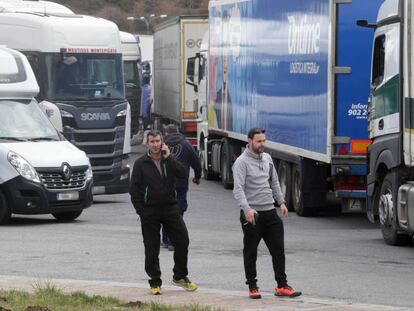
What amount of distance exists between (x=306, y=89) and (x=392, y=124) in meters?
4.31

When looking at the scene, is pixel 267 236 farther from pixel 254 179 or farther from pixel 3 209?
pixel 3 209

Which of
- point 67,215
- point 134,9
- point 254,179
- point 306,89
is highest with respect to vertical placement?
point 134,9

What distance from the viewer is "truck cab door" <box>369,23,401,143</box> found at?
17.2 meters

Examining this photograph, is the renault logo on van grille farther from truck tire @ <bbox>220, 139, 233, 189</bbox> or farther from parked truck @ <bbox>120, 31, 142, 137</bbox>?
parked truck @ <bbox>120, 31, 142, 137</bbox>

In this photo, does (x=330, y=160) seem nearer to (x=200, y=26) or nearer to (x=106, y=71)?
(x=106, y=71)

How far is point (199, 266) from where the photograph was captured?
15320 mm

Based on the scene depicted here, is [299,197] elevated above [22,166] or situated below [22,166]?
below

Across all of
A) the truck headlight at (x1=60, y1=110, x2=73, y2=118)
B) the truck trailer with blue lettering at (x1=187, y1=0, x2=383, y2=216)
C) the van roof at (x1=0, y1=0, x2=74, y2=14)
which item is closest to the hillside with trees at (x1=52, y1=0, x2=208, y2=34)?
the van roof at (x1=0, y1=0, x2=74, y2=14)

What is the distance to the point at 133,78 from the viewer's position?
4178cm

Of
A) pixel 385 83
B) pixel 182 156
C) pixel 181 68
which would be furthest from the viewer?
pixel 181 68

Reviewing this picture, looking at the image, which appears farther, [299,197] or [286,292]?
[299,197]

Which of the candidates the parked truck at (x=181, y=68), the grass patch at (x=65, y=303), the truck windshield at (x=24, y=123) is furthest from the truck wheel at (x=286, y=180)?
the parked truck at (x=181, y=68)

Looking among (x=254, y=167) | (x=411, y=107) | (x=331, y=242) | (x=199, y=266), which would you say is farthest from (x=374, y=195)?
(x=254, y=167)

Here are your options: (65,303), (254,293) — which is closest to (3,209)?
(254,293)
